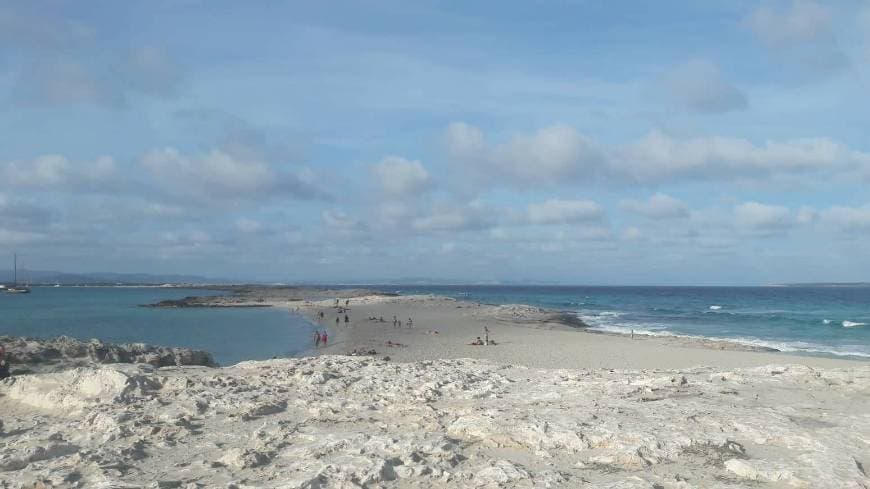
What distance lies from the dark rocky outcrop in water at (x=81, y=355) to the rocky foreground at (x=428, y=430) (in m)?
4.00

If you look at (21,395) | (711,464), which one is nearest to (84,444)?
(21,395)

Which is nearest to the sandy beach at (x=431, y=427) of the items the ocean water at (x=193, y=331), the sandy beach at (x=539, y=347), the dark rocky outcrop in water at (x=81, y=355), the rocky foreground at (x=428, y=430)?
the rocky foreground at (x=428, y=430)

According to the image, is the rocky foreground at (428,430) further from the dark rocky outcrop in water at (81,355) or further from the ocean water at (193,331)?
the ocean water at (193,331)

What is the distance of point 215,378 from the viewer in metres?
11.1

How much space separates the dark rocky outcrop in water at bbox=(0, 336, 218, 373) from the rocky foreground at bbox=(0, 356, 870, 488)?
4001 millimetres

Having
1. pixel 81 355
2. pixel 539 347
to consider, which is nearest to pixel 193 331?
pixel 539 347

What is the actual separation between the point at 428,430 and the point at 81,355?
40.0ft

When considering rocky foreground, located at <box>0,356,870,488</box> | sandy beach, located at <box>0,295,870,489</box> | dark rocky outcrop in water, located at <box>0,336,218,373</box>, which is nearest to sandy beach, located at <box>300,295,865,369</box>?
dark rocky outcrop in water, located at <box>0,336,218,373</box>

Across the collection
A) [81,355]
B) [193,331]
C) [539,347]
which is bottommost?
[193,331]

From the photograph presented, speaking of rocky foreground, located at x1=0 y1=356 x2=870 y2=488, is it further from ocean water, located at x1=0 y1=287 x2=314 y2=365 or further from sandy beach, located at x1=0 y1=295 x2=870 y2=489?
ocean water, located at x1=0 y1=287 x2=314 y2=365

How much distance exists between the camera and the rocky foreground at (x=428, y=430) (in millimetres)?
6215

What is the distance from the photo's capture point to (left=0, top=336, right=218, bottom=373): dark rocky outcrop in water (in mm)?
13969

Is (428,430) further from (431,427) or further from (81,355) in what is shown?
(81,355)

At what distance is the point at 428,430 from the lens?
25.7 feet
